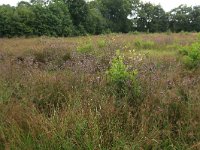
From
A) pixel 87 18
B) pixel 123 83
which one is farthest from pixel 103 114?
pixel 87 18

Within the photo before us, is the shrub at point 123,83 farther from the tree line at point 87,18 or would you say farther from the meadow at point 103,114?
the tree line at point 87,18

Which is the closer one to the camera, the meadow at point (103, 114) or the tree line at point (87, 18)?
the meadow at point (103, 114)

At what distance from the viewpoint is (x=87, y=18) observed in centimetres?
4434

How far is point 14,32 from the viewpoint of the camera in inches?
1213

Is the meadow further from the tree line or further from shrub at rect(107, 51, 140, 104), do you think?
the tree line

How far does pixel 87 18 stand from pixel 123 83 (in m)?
40.9

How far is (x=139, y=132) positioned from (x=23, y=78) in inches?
110

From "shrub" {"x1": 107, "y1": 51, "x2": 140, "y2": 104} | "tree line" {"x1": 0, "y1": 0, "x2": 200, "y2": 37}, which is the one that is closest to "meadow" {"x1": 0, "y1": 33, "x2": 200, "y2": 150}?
"shrub" {"x1": 107, "y1": 51, "x2": 140, "y2": 104}

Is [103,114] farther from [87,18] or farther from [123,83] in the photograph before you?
[87,18]

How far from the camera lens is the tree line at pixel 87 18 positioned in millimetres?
31672

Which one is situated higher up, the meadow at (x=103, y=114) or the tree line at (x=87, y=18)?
the tree line at (x=87, y=18)

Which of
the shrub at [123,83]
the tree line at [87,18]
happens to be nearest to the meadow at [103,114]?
the shrub at [123,83]

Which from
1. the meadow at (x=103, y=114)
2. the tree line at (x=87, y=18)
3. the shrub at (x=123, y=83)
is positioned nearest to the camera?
the meadow at (x=103, y=114)

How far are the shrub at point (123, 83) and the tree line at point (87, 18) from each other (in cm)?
2759
